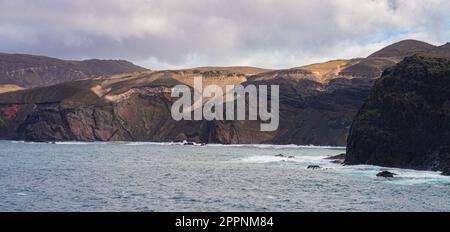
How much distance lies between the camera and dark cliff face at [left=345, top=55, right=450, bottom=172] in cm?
9538

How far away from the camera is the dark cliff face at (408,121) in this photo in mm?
95375

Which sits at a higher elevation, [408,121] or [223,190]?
[408,121]

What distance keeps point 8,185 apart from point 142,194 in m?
19.2

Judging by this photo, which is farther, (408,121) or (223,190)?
(408,121)

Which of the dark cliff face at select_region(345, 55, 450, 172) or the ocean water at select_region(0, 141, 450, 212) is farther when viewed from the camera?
the dark cliff face at select_region(345, 55, 450, 172)

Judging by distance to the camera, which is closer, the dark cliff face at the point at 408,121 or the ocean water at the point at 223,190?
the ocean water at the point at 223,190

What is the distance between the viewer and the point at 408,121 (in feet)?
335

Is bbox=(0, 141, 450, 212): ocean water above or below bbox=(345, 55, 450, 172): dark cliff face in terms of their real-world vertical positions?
below

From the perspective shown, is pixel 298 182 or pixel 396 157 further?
pixel 396 157

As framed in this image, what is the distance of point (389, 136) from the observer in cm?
10256

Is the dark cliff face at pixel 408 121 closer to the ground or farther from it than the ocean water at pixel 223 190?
farther from it
